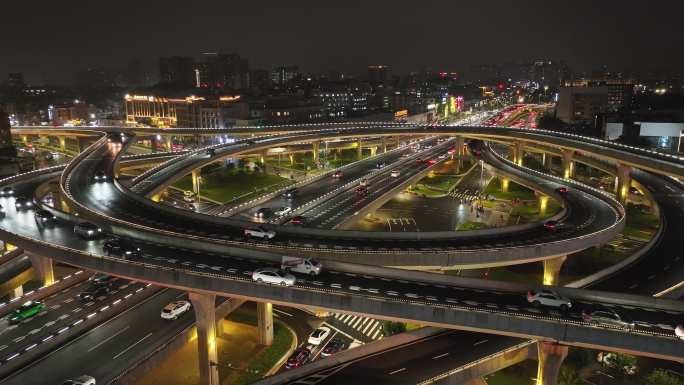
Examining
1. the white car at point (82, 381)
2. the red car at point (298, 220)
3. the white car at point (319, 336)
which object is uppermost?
the red car at point (298, 220)

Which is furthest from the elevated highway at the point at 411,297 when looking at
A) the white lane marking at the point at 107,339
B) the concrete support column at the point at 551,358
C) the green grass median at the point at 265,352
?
the green grass median at the point at 265,352

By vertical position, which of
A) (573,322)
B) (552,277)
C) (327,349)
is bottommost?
(327,349)

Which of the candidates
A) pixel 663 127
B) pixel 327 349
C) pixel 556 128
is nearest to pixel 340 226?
pixel 327 349

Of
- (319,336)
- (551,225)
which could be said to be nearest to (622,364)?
(551,225)

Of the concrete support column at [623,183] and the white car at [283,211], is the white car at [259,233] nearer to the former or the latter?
the white car at [283,211]

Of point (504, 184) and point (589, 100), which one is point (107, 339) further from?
point (589, 100)

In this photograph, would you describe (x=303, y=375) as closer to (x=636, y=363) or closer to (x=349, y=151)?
(x=636, y=363)

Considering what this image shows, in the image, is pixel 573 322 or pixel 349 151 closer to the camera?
pixel 573 322
